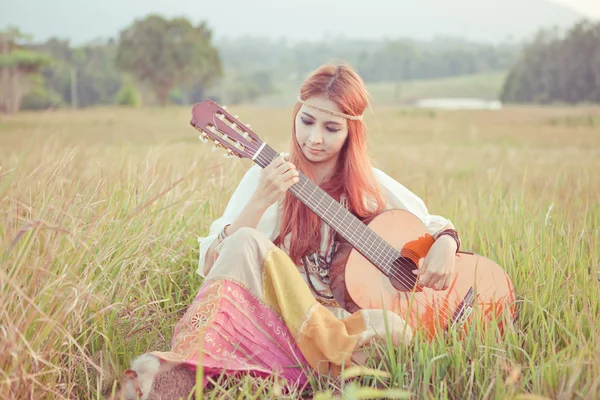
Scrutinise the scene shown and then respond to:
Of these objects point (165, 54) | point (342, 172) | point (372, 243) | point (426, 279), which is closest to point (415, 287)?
point (426, 279)

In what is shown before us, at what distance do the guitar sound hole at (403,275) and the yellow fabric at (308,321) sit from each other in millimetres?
305

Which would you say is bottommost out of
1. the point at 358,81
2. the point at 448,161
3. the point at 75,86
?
the point at 75,86

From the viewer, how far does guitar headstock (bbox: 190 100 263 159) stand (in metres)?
2.33

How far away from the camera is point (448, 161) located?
30.3 feet

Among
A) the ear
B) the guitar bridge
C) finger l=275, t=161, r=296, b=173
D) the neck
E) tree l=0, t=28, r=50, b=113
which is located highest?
finger l=275, t=161, r=296, b=173

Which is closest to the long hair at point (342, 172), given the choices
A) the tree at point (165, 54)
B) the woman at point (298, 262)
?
the woman at point (298, 262)

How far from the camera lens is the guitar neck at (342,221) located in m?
2.40

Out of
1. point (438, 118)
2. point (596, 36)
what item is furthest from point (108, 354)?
point (596, 36)

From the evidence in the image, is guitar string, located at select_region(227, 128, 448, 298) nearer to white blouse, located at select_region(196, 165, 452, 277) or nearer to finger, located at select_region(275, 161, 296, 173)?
finger, located at select_region(275, 161, 296, 173)

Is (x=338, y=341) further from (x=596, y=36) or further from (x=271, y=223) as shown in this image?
(x=596, y=36)

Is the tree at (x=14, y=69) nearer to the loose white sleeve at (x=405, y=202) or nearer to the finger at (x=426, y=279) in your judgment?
the loose white sleeve at (x=405, y=202)

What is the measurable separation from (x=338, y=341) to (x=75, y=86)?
58189mm

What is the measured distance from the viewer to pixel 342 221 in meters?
2.46

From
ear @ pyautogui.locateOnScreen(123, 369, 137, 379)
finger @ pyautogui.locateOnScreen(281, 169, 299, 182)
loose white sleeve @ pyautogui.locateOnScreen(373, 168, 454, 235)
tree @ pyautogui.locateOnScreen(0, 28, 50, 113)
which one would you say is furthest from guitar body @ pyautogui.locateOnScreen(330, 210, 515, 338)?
tree @ pyautogui.locateOnScreen(0, 28, 50, 113)
